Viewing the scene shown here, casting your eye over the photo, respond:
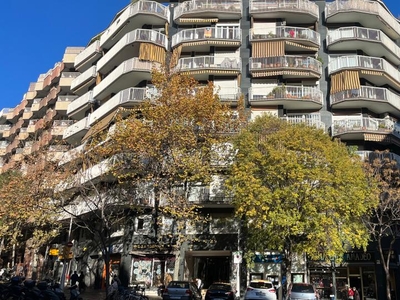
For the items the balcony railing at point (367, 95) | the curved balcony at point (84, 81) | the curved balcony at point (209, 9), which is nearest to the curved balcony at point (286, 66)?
the balcony railing at point (367, 95)

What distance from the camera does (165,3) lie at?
124ft

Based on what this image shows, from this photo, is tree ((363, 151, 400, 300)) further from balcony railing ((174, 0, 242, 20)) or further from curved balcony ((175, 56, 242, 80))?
balcony railing ((174, 0, 242, 20))

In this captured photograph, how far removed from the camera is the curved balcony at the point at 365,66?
106ft

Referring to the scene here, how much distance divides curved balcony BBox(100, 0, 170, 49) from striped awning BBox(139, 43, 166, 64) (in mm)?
3239

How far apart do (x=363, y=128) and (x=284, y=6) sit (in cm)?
1255

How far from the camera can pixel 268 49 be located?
3269 centimetres

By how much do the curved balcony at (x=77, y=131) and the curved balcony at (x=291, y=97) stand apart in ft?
53.1

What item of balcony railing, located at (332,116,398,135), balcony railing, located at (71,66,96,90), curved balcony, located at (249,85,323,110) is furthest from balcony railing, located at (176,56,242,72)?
balcony railing, located at (71,66,96,90)

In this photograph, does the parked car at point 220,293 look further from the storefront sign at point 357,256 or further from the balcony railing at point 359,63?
the balcony railing at point 359,63

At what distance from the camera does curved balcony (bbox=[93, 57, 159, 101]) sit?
3269 centimetres

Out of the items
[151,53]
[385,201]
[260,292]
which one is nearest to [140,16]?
[151,53]

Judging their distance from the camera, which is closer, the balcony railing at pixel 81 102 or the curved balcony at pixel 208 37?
the curved balcony at pixel 208 37

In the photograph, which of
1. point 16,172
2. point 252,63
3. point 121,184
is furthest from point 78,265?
point 252,63

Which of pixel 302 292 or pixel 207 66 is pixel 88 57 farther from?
pixel 302 292
